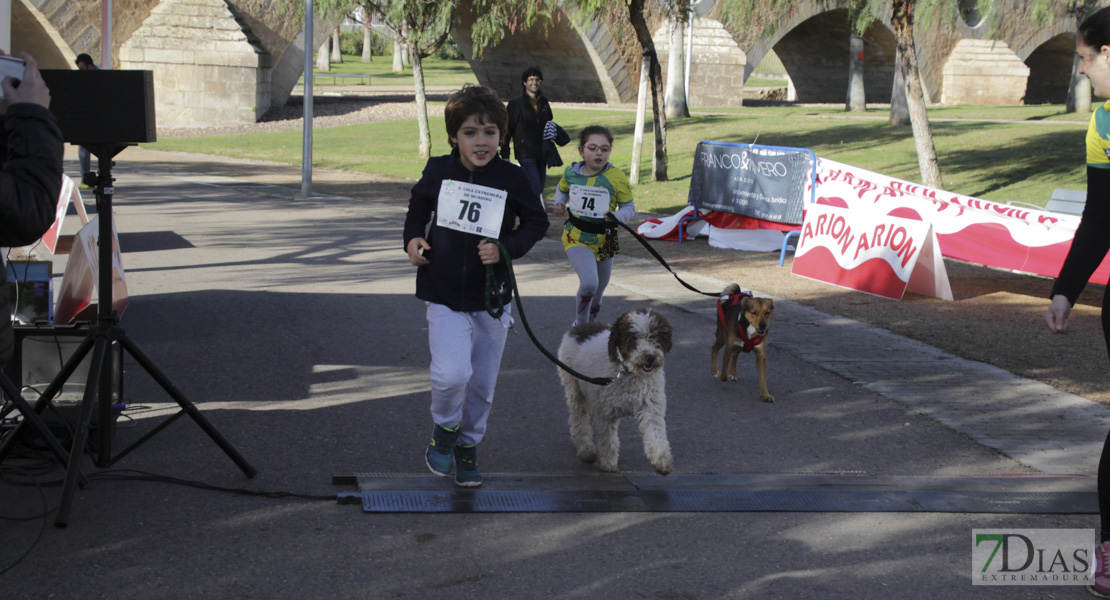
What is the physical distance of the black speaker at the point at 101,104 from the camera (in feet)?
14.3

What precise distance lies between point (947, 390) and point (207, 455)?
485cm

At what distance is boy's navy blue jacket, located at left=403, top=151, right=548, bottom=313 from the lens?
180 inches

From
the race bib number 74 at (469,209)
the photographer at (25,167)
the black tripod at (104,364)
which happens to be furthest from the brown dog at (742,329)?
the photographer at (25,167)

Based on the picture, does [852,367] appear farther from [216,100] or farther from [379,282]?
[216,100]

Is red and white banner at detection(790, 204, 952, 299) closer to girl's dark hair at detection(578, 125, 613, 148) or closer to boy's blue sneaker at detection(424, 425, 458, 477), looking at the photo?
girl's dark hair at detection(578, 125, 613, 148)

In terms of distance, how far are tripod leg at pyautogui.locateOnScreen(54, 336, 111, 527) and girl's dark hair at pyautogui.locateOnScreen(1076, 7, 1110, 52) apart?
13.8 feet

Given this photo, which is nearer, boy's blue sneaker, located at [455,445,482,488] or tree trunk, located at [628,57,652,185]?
boy's blue sneaker, located at [455,445,482,488]

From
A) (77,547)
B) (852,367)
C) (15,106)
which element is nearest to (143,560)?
(77,547)

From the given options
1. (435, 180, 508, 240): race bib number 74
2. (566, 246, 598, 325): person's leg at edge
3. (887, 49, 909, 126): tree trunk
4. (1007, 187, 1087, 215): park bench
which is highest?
(887, 49, 909, 126): tree trunk

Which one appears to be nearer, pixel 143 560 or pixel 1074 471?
pixel 143 560

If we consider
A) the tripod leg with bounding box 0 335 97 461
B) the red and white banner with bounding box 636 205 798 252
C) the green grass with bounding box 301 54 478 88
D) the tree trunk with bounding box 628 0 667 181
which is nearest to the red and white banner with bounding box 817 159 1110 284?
the red and white banner with bounding box 636 205 798 252

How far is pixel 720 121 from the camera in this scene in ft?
107

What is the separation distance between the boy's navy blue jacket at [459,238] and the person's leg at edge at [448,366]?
0.22 ft

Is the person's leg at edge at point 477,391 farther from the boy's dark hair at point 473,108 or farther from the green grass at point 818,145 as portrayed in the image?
the green grass at point 818,145
